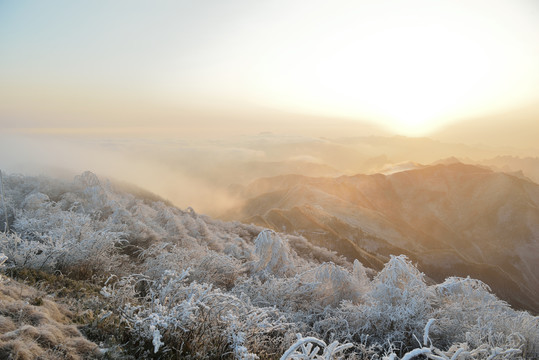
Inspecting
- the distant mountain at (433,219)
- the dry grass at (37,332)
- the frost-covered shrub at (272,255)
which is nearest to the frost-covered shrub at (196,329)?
the dry grass at (37,332)

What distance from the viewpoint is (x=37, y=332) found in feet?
11.0

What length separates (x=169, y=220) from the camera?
1486cm

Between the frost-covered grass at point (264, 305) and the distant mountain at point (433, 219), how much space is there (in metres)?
34.9

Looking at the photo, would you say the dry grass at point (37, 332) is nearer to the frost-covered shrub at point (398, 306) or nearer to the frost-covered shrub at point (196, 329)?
the frost-covered shrub at point (196, 329)

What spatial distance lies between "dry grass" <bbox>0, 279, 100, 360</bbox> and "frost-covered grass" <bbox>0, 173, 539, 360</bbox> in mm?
443

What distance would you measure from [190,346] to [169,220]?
11.6 m

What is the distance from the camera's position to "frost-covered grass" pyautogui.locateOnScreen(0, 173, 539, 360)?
12.6ft

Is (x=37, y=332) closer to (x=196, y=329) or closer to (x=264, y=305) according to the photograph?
(x=196, y=329)

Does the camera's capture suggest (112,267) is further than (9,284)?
Yes

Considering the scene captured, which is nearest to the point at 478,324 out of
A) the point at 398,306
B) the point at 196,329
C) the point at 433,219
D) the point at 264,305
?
the point at 398,306

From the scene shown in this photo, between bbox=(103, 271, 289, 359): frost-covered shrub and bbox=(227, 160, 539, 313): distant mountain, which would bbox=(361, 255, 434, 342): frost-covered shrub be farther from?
bbox=(227, 160, 539, 313): distant mountain

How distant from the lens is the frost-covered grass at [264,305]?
12.6 ft

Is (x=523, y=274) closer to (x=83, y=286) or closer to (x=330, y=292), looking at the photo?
(x=330, y=292)

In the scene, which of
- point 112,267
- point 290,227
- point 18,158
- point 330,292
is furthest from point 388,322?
point 290,227
